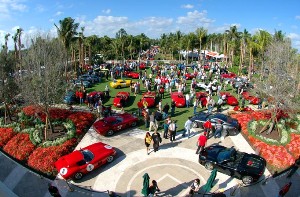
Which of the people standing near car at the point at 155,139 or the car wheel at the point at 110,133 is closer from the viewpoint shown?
the people standing near car at the point at 155,139

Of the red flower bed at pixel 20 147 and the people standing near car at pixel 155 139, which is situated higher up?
the people standing near car at pixel 155 139

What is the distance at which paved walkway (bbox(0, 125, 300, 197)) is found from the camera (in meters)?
13.3

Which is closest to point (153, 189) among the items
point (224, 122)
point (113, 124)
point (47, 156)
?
point (47, 156)

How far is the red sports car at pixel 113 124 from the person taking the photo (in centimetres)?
1909

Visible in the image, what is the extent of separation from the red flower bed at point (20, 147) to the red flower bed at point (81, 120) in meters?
3.50

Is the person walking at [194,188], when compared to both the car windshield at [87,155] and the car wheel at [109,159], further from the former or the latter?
the car windshield at [87,155]

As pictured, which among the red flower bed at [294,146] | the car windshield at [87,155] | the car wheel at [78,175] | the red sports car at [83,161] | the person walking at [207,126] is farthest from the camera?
the person walking at [207,126]

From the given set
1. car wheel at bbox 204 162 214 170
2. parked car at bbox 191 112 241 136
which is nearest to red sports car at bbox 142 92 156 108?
parked car at bbox 191 112 241 136

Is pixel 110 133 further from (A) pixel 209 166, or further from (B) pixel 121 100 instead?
(A) pixel 209 166

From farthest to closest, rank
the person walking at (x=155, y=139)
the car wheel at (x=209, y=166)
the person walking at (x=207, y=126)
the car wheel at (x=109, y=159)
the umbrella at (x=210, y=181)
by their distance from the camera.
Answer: the person walking at (x=207, y=126) → the person walking at (x=155, y=139) → the car wheel at (x=109, y=159) → the car wheel at (x=209, y=166) → the umbrella at (x=210, y=181)

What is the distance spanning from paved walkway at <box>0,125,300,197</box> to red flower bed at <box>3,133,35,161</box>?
0.57m

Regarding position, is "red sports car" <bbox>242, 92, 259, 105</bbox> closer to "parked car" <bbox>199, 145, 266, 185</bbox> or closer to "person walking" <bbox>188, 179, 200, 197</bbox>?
"parked car" <bbox>199, 145, 266, 185</bbox>

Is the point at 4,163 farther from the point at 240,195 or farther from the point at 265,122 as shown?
the point at 265,122

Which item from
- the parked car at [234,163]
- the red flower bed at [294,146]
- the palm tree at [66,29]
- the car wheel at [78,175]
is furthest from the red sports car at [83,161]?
the palm tree at [66,29]
